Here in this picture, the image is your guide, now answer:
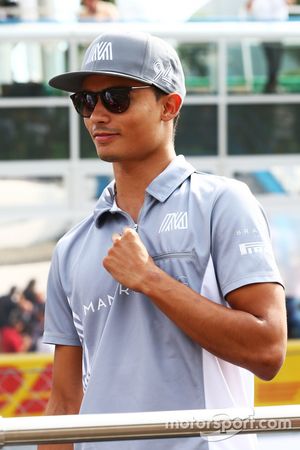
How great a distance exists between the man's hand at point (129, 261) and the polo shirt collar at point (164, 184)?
135mm

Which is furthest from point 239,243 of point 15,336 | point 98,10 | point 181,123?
point 181,123

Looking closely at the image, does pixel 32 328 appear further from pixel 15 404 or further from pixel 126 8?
pixel 126 8

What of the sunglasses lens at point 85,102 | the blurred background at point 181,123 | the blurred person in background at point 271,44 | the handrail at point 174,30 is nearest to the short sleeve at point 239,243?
the sunglasses lens at point 85,102

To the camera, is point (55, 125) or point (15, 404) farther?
point (55, 125)

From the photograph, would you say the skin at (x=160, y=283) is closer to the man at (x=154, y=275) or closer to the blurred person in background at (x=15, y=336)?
the man at (x=154, y=275)

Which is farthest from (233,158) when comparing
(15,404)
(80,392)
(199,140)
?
(80,392)

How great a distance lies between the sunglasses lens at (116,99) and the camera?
2166 millimetres

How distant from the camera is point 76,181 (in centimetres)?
885

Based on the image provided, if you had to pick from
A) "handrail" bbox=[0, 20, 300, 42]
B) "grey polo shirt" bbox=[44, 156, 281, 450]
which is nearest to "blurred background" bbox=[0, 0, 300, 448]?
"handrail" bbox=[0, 20, 300, 42]

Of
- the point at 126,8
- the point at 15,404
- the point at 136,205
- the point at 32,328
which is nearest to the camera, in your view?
the point at 136,205

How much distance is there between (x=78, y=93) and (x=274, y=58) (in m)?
6.94

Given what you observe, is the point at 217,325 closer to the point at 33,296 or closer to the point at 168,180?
the point at 168,180

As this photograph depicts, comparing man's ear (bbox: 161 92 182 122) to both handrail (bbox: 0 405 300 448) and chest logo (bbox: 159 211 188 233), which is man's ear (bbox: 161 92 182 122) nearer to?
chest logo (bbox: 159 211 188 233)

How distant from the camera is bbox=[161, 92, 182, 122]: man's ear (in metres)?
2.23
